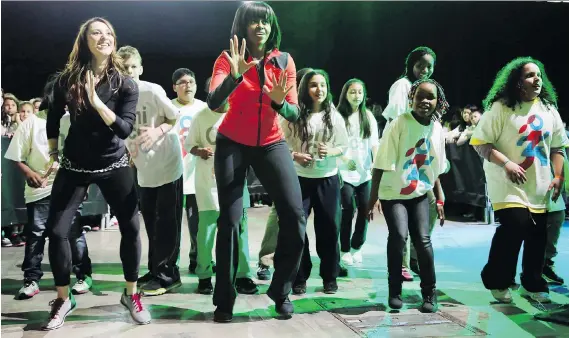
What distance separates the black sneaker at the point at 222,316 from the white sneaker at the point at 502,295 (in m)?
1.52

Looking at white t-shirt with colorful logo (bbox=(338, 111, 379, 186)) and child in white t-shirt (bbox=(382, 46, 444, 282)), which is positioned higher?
child in white t-shirt (bbox=(382, 46, 444, 282))

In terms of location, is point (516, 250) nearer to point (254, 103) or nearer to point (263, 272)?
point (263, 272)

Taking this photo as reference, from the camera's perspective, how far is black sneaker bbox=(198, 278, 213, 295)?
143 inches

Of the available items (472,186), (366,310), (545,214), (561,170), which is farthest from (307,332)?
(472,186)

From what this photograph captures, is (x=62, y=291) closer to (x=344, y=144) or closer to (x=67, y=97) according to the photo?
(x=67, y=97)

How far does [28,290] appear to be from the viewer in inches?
140

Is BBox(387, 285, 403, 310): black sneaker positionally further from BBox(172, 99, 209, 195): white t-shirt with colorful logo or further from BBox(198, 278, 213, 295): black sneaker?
BBox(172, 99, 209, 195): white t-shirt with colorful logo

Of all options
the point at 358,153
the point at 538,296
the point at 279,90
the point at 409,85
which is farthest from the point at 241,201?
the point at 538,296

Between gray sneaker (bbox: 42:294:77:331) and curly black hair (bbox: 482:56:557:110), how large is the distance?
101 inches

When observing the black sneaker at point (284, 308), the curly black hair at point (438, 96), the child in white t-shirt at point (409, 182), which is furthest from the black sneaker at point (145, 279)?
the curly black hair at point (438, 96)

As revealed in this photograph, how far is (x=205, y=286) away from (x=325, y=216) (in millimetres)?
842

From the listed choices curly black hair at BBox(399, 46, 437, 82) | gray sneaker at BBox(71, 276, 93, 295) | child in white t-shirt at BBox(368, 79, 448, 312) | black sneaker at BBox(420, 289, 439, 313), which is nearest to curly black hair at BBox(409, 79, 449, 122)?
child in white t-shirt at BBox(368, 79, 448, 312)

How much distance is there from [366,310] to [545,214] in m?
1.17

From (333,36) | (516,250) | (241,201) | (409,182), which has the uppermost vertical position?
(333,36)
